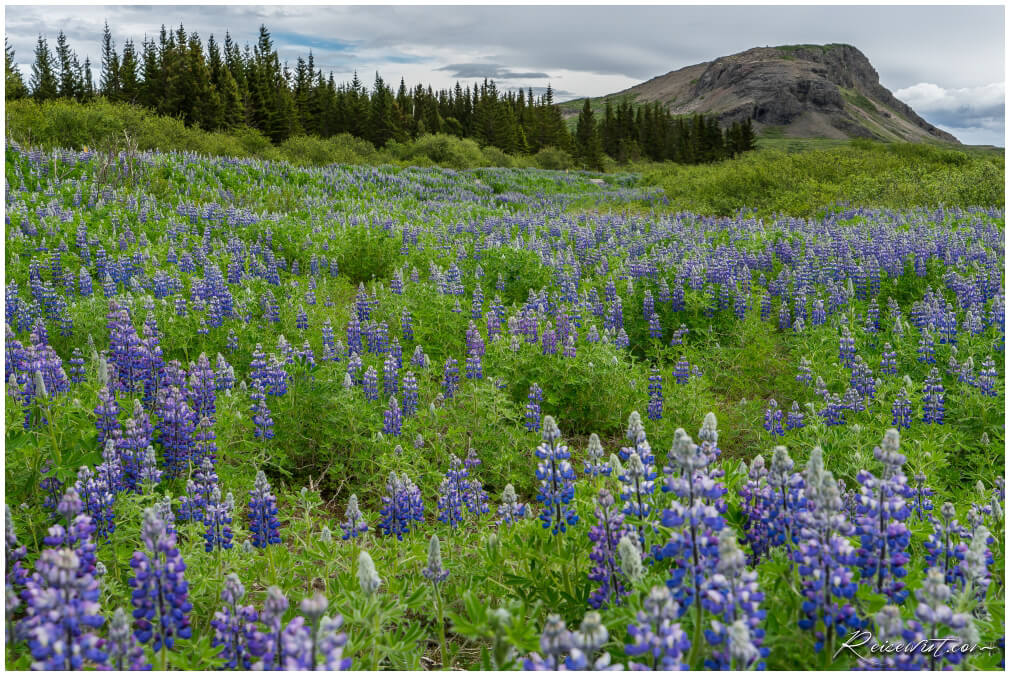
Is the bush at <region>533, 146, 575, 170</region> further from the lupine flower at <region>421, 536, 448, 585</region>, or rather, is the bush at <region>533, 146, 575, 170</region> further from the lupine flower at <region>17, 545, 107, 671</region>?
the lupine flower at <region>17, 545, 107, 671</region>

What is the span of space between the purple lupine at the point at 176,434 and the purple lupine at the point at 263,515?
0.87 meters

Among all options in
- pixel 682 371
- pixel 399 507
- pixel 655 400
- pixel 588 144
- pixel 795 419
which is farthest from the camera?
pixel 588 144

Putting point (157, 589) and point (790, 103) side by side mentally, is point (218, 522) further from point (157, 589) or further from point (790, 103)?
point (790, 103)

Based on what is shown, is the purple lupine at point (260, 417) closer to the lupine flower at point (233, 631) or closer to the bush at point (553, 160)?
the lupine flower at point (233, 631)

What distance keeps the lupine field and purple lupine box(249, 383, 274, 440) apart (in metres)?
0.03

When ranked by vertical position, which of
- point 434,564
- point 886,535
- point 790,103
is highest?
point 790,103

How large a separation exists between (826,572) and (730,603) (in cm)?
36

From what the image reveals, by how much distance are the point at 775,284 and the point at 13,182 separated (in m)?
11.9

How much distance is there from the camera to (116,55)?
6109 cm

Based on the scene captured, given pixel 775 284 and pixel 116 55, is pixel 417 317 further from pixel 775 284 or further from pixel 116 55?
pixel 116 55

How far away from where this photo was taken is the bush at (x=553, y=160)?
1829 inches

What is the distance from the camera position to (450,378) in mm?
5348

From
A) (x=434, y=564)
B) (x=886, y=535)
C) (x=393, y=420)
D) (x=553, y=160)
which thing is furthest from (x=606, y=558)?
(x=553, y=160)

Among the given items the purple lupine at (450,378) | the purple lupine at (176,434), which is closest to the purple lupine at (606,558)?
the purple lupine at (176,434)
